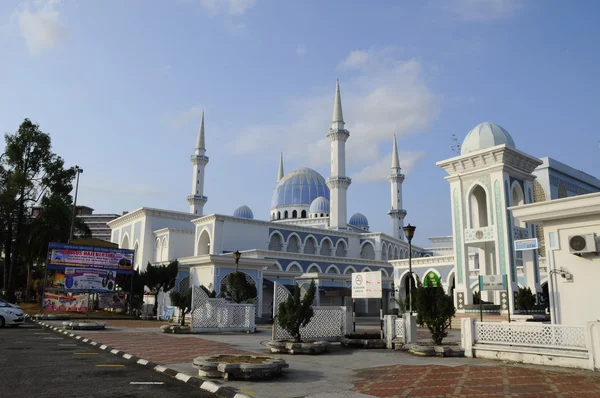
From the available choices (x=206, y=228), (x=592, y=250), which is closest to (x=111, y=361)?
(x=592, y=250)

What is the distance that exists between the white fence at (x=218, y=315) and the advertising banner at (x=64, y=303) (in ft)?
49.2

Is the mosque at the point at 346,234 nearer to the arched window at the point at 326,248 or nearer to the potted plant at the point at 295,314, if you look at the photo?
the arched window at the point at 326,248

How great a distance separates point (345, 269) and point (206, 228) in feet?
45.9

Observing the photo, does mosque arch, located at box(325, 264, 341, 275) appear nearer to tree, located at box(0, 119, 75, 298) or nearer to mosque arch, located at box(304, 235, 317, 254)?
mosque arch, located at box(304, 235, 317, 254)

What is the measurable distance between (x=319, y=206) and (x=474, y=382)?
54214 mm

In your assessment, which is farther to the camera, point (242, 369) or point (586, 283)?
point (586, 283)

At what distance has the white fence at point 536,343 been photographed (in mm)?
9203

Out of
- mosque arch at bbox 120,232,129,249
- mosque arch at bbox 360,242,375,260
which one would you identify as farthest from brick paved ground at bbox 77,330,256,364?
mosque arch at bbox 360,242,375,260

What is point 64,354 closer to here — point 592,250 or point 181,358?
point 181,358

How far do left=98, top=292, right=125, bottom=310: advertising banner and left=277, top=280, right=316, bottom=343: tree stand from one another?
23136 millimetres

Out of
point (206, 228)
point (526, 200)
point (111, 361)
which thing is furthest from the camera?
point (206, 228)

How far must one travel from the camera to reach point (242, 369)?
26.3 feet

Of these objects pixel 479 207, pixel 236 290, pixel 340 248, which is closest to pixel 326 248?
pixel 340 248

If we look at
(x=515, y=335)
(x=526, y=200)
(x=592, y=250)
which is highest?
(x=526, y=200)
